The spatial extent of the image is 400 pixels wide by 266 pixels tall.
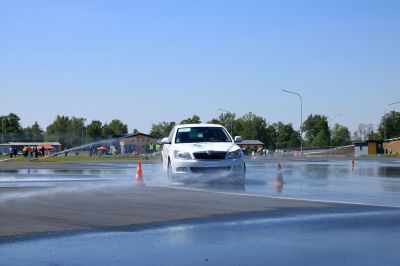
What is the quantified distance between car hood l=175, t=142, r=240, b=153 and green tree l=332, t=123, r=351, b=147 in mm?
160299

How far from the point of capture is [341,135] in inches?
6998

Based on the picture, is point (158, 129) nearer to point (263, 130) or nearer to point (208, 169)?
point (263, 130)

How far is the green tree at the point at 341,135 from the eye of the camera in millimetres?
174375

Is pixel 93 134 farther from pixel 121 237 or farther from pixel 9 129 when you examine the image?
pixel 121 237

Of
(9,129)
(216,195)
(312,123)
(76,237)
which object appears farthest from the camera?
(9,129)

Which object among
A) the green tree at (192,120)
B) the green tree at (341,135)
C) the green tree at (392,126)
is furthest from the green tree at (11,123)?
the green tree at (392,126)

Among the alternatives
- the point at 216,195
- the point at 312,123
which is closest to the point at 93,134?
the point at 312,123

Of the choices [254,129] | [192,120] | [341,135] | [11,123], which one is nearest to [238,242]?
[192,120]

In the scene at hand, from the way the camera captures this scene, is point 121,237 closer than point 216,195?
Yes

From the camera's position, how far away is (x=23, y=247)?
6500mm

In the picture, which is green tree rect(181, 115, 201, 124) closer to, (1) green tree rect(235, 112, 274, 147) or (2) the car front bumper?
(1) green tree rect(235, 112, 274, 147)

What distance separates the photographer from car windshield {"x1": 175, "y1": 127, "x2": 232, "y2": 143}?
17.4 m

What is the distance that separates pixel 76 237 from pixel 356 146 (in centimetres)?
9356

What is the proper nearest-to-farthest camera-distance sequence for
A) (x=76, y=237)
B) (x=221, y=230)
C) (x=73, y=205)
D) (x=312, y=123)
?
1. (x=76, y=237)
2. (x=221, y=230)
3. (x=73, y=205)
4. (x=312, y=123)
